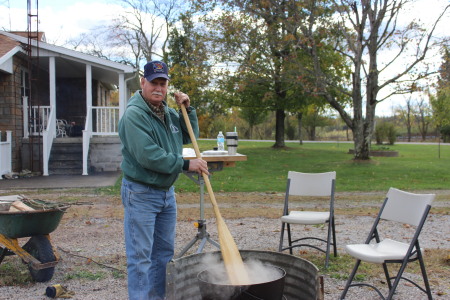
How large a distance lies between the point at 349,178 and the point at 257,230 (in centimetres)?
746

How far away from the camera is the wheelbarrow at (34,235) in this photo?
4082 millimetres

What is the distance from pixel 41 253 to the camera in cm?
430

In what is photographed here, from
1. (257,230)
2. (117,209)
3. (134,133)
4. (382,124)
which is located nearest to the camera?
(134,133)

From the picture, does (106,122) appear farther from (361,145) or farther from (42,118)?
(361,145)

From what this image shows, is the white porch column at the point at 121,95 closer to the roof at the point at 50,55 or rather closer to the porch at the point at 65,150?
the roof at the point at 50,55

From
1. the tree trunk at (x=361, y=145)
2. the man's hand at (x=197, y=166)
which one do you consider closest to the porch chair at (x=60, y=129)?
the tree trunk at (x=361, y=145)

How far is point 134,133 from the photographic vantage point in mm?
2840

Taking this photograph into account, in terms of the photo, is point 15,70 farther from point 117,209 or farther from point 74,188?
point 117,209

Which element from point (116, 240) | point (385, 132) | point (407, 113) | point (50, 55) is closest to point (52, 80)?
point (50, 55)

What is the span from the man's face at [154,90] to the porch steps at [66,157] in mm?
11307

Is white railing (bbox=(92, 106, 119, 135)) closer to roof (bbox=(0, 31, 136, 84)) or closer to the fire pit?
roof (bbox=(0, 31, 136, 84))

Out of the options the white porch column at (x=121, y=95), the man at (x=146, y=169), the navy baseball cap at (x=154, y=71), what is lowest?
the man at (x=146, y=169)

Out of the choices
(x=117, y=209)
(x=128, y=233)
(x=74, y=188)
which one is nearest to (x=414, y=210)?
(x=128, y=233)

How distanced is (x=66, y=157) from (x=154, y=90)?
11727 millimetres
